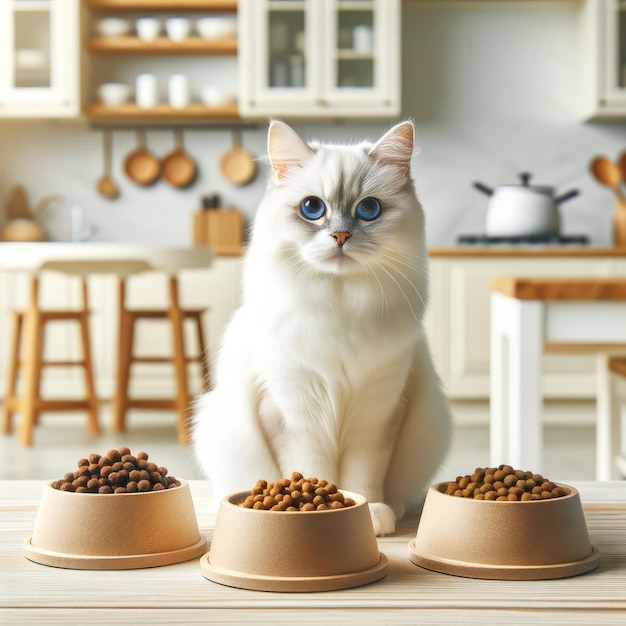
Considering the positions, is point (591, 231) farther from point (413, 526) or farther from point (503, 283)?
point (413, 526)

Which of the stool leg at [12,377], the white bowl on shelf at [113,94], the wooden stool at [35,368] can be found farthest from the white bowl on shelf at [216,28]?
the stool leg at [12,377]

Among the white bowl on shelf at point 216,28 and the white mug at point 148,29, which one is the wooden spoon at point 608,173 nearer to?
the white bowl on shelf at point 216,28

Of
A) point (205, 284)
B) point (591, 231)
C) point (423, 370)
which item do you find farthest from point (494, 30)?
point (423, 370)

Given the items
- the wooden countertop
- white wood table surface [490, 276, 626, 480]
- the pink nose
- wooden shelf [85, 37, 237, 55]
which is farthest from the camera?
wooden shelf [85, 37, 237, 55]

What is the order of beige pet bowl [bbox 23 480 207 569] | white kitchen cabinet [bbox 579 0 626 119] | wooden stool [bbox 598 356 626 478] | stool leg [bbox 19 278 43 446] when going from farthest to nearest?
white kitchen cabinet [bbox 579 0 626 119] < stool leg [bbox 19 278 43 446] < wooden stool [bbox 598 356 626 478] < beige pet bowl [bbox 23 480 207 569]

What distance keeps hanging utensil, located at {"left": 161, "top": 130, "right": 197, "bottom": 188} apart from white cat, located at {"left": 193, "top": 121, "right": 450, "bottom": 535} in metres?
4.05

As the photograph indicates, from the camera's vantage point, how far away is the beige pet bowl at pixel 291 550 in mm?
692

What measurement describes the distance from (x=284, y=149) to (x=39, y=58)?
13.2 feet

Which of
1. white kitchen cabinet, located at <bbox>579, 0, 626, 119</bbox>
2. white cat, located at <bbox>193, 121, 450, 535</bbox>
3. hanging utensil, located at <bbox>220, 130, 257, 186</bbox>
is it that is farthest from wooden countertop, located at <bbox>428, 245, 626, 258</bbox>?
white cat, located at <bbox>193, 121, 450, 535</bbox>

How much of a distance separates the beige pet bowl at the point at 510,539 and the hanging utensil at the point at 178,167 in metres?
4.36

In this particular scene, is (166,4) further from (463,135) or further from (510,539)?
(510,539)

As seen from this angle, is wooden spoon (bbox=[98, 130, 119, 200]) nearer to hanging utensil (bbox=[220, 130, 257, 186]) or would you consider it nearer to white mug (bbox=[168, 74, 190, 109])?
white mug (bbox=[168, 74, 190, 109])

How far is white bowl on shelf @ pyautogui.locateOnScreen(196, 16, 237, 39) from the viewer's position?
4.62 m

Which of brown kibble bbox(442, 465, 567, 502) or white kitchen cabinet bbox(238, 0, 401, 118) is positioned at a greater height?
white kitchen cabinet bbox(238, 0, 401, 118)
